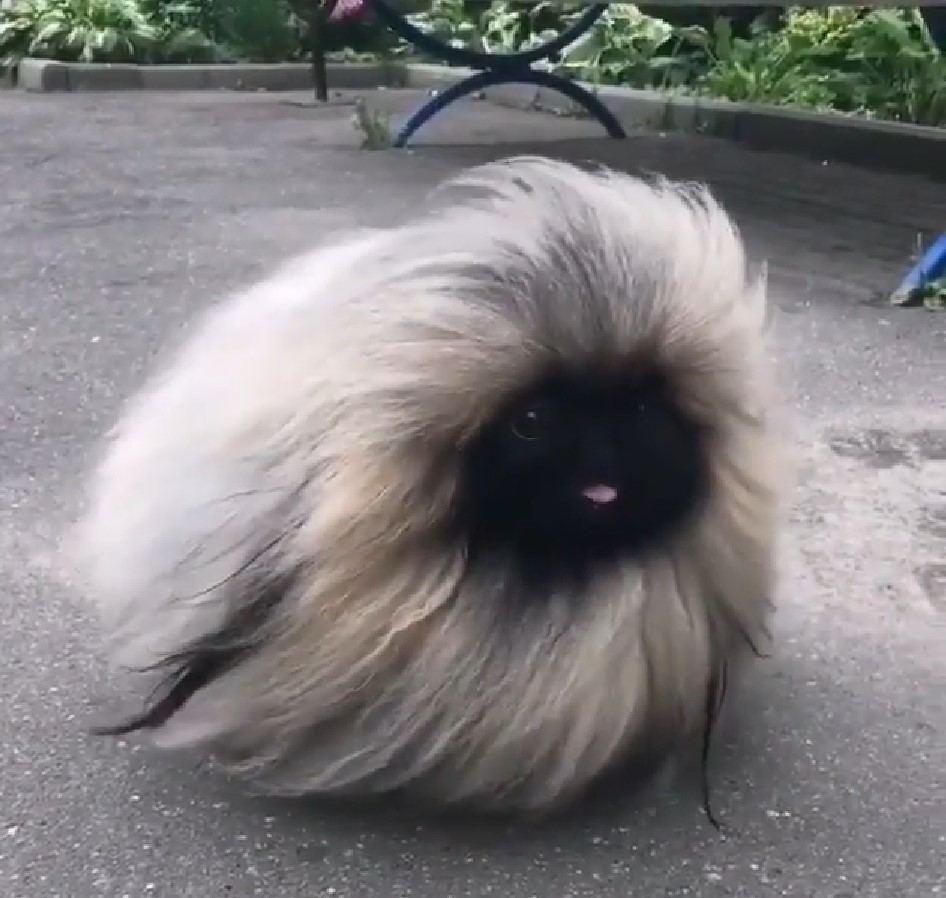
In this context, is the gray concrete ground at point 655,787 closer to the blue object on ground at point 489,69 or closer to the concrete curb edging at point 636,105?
the concrete curb edging at point 636,105

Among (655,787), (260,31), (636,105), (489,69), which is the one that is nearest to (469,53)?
(489,69)

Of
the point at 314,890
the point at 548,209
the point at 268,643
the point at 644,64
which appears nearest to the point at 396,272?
the point at 548,209

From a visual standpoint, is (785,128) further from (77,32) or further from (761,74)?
(77,32)

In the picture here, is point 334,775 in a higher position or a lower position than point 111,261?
higher

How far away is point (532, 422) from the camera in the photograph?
1.61 metres

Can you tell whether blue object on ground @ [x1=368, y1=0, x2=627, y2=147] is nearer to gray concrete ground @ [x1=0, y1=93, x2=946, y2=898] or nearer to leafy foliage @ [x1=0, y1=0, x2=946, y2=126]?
leafy foliage @ [x1=0, y1=0, x2=946, y2=126]

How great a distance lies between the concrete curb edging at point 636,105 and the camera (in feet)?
21.7

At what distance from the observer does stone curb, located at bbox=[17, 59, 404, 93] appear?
10.4 m

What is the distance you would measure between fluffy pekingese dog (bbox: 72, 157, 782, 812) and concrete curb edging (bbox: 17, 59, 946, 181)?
485 cm

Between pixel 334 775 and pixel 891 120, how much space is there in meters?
6.02

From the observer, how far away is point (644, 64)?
8977mm

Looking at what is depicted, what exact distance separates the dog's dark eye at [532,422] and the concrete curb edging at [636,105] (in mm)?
4999

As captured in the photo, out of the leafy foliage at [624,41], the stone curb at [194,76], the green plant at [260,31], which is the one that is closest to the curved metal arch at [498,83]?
the leafy foliage at [624,41]

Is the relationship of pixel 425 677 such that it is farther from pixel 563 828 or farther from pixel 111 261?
pixel 111 261
